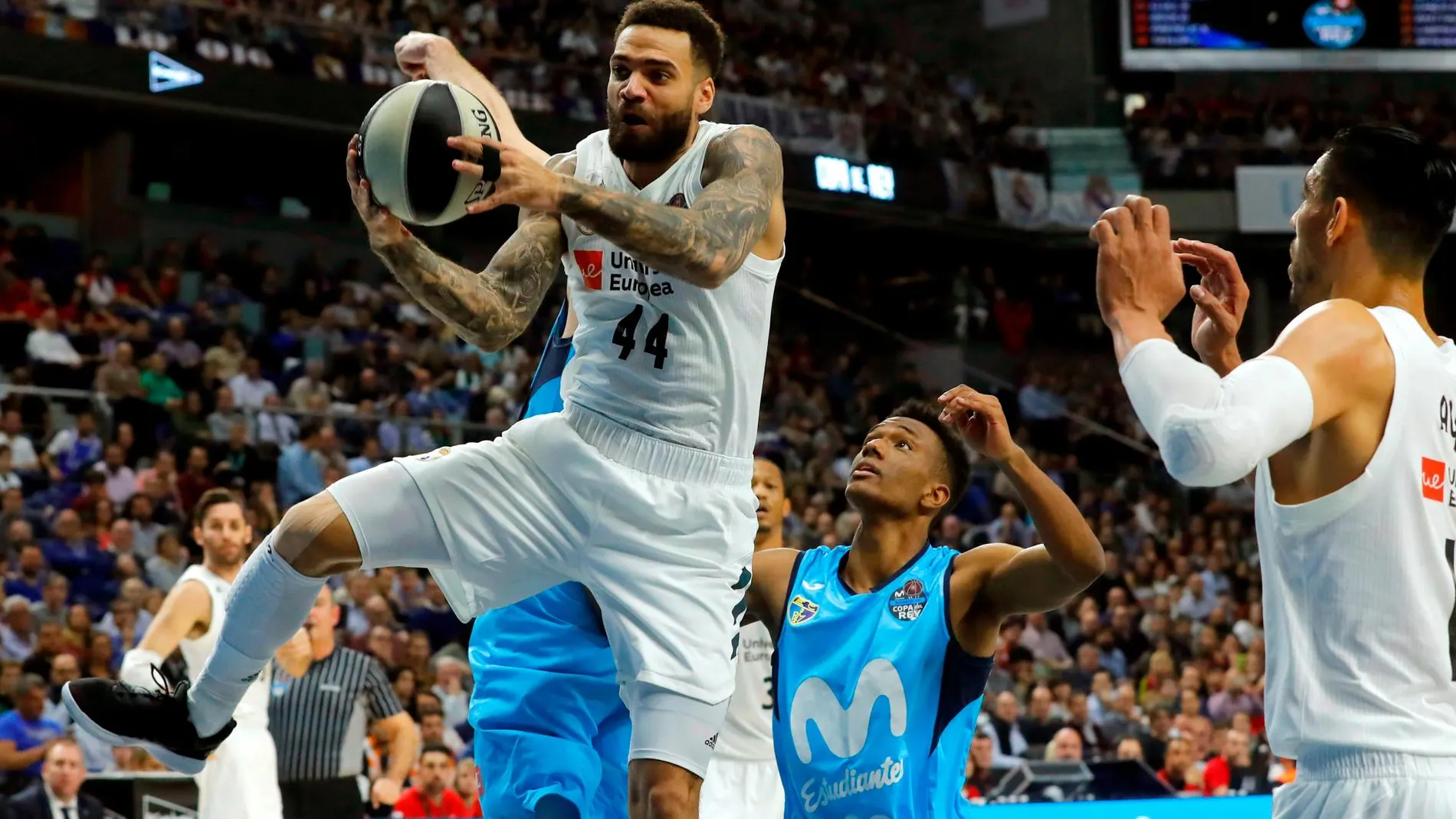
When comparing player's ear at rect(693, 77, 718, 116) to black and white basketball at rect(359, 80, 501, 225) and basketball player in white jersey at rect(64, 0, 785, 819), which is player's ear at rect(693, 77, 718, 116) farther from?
black and white basketball at rect(359, 80, 501, 225)

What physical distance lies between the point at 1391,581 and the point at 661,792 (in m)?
1.79

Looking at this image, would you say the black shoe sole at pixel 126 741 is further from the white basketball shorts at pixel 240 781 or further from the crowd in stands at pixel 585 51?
Result: the crowd in stands at pixel 585 51

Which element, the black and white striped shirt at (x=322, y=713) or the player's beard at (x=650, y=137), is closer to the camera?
the player's beard at (x=650, y=137)

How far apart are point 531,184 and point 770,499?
3.16 m

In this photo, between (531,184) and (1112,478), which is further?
(1112,478)

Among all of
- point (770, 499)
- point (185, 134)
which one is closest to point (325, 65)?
point (185, 134)

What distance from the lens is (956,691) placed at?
4664mm

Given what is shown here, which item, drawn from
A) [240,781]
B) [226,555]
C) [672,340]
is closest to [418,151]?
[672,340]

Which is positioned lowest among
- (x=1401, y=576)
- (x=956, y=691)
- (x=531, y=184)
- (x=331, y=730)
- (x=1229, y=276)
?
(x=331, y=730)

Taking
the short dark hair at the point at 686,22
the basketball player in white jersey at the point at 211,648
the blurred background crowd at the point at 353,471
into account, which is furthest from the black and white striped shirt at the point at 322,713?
the short dark hair at the point at 686,22

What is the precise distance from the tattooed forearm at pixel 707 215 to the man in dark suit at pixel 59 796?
5.01 meters

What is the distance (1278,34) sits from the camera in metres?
19.4

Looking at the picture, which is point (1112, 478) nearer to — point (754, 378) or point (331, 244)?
point (331, 244)

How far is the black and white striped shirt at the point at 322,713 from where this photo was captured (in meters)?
8.27
